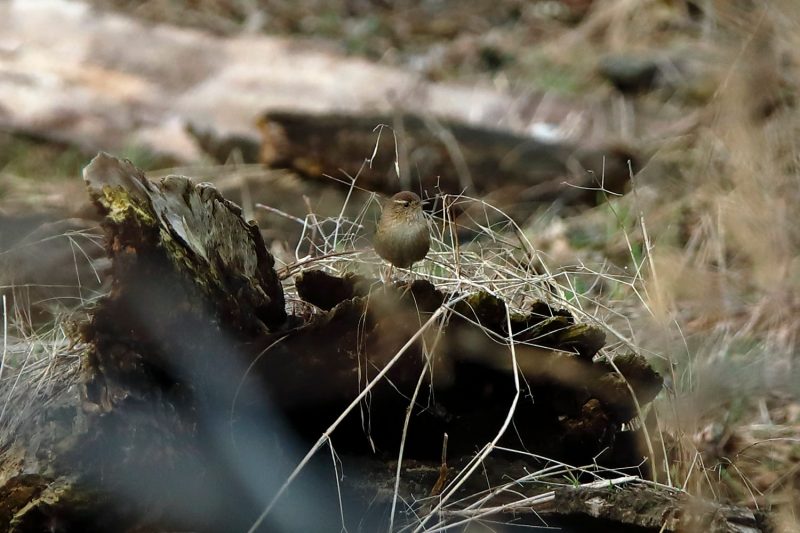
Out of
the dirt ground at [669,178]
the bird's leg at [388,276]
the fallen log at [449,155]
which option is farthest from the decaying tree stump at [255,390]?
the fallen log at [449,155]

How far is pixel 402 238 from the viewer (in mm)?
2283

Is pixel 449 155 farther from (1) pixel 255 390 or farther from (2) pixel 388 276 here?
(1) pixel 255 390

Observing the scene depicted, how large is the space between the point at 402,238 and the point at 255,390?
497 millimetres

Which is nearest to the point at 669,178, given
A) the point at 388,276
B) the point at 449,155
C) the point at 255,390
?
the point at 449,155

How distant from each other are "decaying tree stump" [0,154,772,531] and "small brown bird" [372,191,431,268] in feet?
0.30

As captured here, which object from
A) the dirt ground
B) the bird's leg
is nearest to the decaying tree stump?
the bird's leg

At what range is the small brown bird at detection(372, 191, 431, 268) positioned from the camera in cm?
228

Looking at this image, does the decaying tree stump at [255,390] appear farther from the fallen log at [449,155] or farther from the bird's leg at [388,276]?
the fallen log at [449,155]

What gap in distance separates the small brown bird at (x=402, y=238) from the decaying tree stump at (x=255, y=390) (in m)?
0.09

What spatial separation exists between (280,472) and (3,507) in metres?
0.59

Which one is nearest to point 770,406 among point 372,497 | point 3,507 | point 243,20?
point 372,497

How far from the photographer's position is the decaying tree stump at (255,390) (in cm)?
197

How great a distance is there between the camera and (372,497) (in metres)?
2.17

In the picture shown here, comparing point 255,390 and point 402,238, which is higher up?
point 402,238
